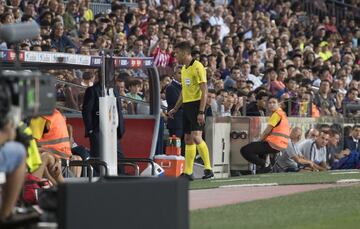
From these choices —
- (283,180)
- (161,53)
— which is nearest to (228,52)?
(161,53)

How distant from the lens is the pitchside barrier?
22205mm

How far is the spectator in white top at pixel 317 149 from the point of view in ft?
79.5

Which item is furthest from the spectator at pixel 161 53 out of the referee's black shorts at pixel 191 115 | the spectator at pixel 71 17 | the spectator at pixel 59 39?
the referee's black shorts at pixel 191 115

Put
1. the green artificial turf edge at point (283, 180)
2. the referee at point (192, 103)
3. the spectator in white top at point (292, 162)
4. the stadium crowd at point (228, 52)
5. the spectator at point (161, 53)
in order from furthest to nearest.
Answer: the spectator at point (161, 53)
the spectator in white top at point (292, 162)
the stadium crowd at point (228, 52)
the referee at point (192, 103)
the green artificial turf edge at point (283, 180)

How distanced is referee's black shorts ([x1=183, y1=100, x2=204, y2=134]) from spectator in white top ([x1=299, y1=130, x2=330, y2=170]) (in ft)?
16.7

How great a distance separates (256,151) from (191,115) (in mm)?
3016

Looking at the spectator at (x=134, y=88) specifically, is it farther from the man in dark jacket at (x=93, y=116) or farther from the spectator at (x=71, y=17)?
the spectator at (x=71, y=17)

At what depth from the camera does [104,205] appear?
991 cm

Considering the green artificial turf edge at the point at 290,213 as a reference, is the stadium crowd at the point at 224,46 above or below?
above

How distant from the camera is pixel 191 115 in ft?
63.9

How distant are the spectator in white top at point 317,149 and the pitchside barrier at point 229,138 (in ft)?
4.02

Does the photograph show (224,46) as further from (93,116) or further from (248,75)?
(93,116)

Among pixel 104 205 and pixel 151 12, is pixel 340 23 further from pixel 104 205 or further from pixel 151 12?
pixel 104 205

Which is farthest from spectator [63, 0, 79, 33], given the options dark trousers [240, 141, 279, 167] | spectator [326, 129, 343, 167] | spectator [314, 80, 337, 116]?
spectator [326, 129, 343, 167]
